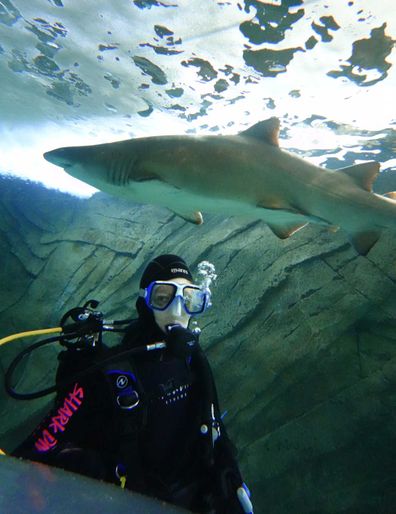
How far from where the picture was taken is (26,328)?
9969mm

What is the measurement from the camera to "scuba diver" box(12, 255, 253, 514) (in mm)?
2160

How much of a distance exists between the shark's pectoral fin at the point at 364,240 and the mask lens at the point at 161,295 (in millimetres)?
2864

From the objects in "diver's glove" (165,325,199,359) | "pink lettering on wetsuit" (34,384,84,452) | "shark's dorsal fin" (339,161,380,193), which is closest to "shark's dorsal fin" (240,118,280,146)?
"shark's dorsal fin" (339,161,380,193)

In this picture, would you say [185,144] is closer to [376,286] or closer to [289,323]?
[289,323]

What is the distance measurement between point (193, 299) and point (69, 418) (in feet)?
5.09

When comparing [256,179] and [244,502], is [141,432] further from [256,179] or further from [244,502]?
[256,179]

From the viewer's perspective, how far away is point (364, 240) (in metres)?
4.32

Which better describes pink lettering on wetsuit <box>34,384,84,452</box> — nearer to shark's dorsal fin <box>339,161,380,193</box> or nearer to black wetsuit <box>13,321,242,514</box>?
black wetsuit <box>13,321,242,514</box>

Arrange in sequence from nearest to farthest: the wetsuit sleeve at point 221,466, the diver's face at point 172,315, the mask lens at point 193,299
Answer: the wetsuit sleeve at point 221,466 → the diver's face at point 172,315 → the mask lens at point 193,299

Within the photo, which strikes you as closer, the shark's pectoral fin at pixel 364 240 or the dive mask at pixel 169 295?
the dive mask at pixel 169 295

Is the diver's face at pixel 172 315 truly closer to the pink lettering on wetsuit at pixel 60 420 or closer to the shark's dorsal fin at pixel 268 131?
the pink lettering on wetsuit at pixel 60 420

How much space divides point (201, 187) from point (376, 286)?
4.60 metres

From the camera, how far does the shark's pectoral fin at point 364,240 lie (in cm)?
427

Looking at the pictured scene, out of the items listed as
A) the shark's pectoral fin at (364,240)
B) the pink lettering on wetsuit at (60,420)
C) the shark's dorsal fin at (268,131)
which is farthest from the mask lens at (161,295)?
the shark's pectoral fin at (364,240)
